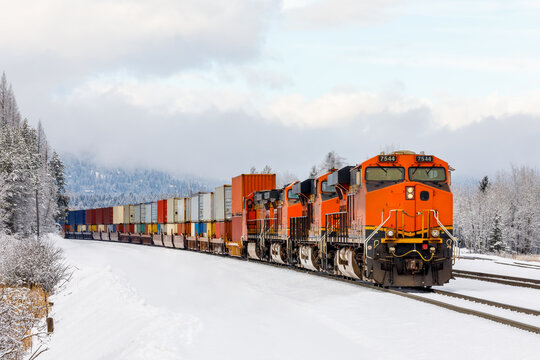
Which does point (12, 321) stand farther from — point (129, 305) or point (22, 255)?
point (22, 255)

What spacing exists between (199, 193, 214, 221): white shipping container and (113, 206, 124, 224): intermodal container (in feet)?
104

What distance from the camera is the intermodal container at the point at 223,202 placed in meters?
39.5

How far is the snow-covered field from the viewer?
10.1 metres

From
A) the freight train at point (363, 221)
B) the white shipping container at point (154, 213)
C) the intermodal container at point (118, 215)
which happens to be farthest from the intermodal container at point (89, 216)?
the freight train at point (363, 221)

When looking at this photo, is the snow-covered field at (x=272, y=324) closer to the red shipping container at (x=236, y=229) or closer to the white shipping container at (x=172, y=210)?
the red shipping container at (x=236, y=229)

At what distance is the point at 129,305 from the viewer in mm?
17766

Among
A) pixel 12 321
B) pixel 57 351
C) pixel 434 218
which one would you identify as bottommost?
pixel 57 351

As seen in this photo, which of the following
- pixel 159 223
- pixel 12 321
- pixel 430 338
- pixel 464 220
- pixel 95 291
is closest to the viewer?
pixel 430 338

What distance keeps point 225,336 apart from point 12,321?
305 inches

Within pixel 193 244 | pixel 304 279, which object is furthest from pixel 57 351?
pixel 193 244

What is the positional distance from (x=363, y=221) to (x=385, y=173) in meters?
1.63

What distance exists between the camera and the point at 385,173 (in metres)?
17.7

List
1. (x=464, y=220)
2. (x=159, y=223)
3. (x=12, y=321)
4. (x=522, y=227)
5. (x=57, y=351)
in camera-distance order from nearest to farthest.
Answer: (x=12, y=321), (x=57, y=351), (x=159, y=223), (x=522, y=227), (x=464, y=220)

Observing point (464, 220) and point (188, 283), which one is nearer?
point (188, 283)
